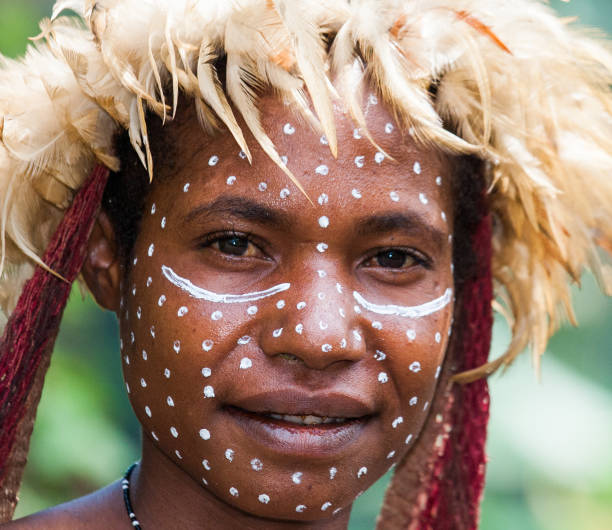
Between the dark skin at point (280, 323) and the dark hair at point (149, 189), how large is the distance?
4 centimetres

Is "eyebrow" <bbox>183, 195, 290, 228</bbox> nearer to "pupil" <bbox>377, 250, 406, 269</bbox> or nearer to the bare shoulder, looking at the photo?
"pupil" <bbox>377, 250, 406, 269</bbox>

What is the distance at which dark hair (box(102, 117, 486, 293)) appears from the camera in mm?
2225

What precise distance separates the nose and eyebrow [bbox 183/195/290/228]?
0.45 ft

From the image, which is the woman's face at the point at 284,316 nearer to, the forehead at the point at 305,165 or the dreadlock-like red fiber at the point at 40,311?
the forehead at the point at 305,165

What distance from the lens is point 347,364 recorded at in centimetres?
204

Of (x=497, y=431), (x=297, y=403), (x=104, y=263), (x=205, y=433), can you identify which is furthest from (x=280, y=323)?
(x=497, y=431)

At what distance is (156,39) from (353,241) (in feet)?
2.02

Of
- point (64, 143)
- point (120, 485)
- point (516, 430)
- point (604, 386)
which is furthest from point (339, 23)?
point (604, 386)

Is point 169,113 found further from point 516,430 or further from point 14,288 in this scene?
point 516,430

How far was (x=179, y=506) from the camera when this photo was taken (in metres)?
2.23

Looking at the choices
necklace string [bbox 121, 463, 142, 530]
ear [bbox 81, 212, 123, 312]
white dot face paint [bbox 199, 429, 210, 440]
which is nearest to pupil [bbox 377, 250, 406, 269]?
white dot face paint [bbox 199, 429, 210, 440]

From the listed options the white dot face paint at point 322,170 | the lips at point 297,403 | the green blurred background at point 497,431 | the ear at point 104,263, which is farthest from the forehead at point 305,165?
the green blurred background at point 497,431

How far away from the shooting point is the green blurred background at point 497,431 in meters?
4.24

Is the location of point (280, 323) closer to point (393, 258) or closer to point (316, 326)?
point (316, 326)
